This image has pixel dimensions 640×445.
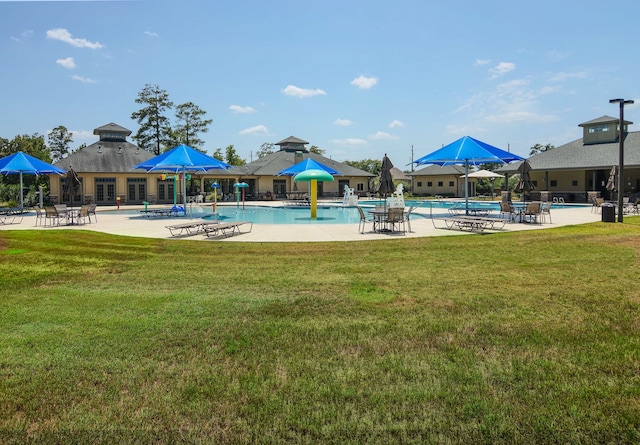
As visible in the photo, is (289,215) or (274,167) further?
(274,167)

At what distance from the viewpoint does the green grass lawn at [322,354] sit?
9.49 feet

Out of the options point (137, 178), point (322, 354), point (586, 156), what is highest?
point (586, 156)

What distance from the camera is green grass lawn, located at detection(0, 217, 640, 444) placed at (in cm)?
289

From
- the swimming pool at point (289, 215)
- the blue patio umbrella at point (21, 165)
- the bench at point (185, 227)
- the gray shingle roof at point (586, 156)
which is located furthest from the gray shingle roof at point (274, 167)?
the bench at point (185, 227)

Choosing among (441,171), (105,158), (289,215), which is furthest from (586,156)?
(105,158)

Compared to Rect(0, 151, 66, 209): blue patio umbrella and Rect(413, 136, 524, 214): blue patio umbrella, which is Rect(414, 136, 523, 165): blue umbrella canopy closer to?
Rect(413, 136, 524, 214): blue patio umbrella

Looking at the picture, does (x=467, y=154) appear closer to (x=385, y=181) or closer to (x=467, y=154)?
(x=467, y=154)

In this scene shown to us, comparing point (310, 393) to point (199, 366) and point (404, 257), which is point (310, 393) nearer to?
point (199, 366)

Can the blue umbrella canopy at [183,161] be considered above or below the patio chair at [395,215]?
above

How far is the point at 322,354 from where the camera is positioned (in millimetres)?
4016

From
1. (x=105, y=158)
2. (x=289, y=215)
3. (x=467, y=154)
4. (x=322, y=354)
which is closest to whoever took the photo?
(x=322, y=354)

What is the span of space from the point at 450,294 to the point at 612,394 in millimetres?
2849

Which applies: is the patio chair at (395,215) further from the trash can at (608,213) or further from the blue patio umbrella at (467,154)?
the blue patio umbrella at (467,154)

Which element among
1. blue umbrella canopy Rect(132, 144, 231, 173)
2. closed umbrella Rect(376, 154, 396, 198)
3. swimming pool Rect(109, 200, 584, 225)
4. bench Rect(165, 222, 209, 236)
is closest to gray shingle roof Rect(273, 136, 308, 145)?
swimming pool Rect(109, 200, 584, 225)
